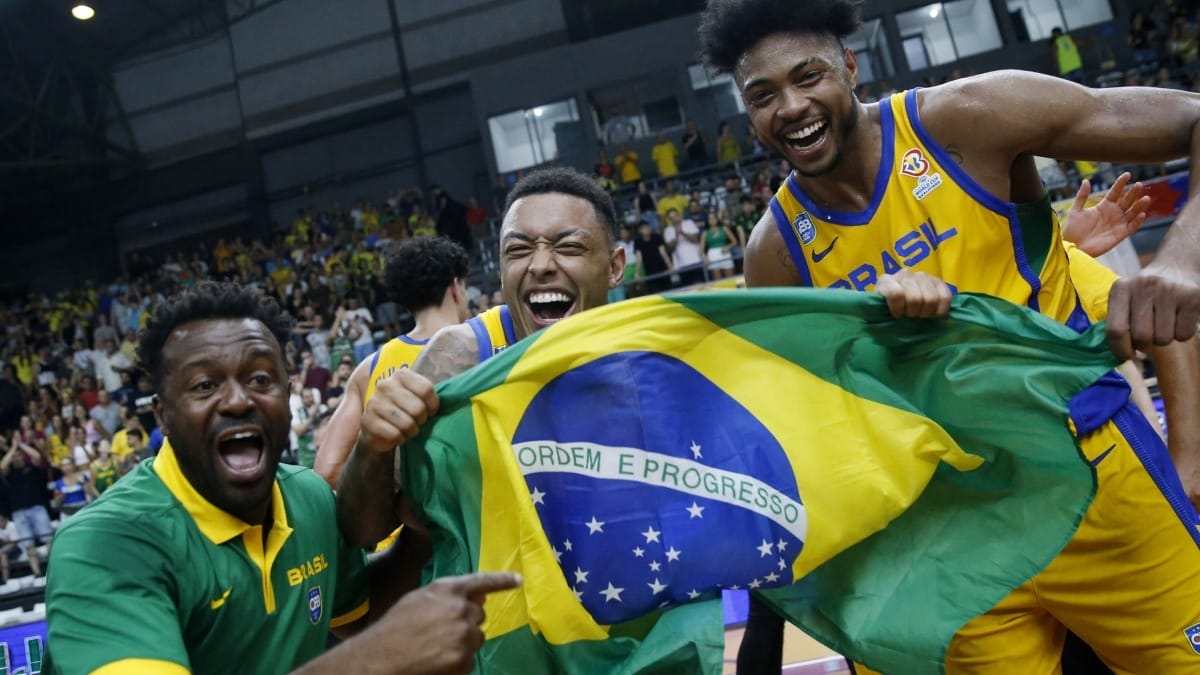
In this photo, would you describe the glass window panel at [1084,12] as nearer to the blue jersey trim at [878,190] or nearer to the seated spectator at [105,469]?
the seated spectator at [105,469]

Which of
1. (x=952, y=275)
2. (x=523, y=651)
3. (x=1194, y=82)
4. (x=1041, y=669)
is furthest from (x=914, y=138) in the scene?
(x=1194, y=82)

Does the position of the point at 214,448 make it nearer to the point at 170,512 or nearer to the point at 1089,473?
the point at 170,512

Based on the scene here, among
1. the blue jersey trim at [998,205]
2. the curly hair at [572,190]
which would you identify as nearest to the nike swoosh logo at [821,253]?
the blue jersey trim at [998,205]

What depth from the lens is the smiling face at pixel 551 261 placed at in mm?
2672

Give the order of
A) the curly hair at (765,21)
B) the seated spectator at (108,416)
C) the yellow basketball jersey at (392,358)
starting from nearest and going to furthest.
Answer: the curly hair at (765,21) < the yellow basketball jersey at (392,358) < the seated spectator at (108,416)

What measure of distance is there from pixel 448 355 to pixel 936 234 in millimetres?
1391

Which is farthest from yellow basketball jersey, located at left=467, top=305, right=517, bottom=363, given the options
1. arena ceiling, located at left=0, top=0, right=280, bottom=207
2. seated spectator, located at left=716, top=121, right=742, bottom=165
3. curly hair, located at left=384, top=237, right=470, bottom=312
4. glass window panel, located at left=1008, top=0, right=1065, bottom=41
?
arena ceiling, located at left=0, top=0, right=280, bottom=207

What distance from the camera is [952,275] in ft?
7.89

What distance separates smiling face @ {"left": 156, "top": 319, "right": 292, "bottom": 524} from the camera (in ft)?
7.37

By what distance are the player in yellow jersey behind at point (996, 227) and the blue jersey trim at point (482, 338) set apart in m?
0.86

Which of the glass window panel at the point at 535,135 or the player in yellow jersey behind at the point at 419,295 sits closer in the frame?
the player in yellow jersey behind at the point at 419,295

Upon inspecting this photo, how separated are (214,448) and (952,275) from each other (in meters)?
1.88

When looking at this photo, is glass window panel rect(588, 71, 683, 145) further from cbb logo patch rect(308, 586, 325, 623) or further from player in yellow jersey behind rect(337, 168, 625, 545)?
cbb logo patch rect(308, 586, 325, 623)

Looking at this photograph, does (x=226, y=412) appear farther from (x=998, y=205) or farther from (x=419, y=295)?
(x=419, y=295)
